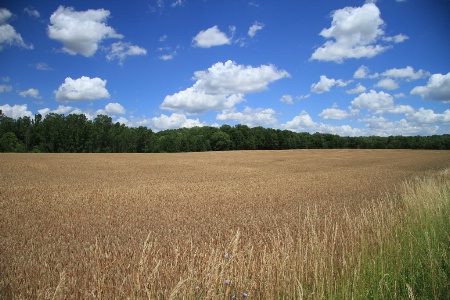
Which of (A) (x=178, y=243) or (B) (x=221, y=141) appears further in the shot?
(B) (x=221, y=141)

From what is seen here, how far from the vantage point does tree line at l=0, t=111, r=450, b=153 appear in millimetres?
79656

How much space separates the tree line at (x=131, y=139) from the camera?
79.7m

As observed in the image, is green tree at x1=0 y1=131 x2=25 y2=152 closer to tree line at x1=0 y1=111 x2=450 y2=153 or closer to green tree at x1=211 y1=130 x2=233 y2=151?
tree line at x1=0 y1=111 x2=450 y2=153

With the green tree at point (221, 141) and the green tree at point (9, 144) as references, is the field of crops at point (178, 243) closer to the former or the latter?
the green tree at point (9, 144)

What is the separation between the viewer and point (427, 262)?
4578 millimetres

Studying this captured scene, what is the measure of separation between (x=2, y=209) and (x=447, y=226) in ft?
44.2

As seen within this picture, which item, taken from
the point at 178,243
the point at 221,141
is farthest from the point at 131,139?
the point at 178,243

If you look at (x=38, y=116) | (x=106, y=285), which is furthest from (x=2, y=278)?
(x=38, y=116)

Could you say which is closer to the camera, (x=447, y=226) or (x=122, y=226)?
(x=447, y=226)

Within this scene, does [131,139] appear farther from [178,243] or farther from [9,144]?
[178,243]

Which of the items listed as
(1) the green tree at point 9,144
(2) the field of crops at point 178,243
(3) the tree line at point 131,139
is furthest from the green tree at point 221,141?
(2) the field of crops at point 178,243

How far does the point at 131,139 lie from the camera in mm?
89875

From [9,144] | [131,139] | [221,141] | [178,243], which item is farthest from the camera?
[221,141]

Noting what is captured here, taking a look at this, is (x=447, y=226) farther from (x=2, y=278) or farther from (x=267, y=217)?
(x=2, y=278)
